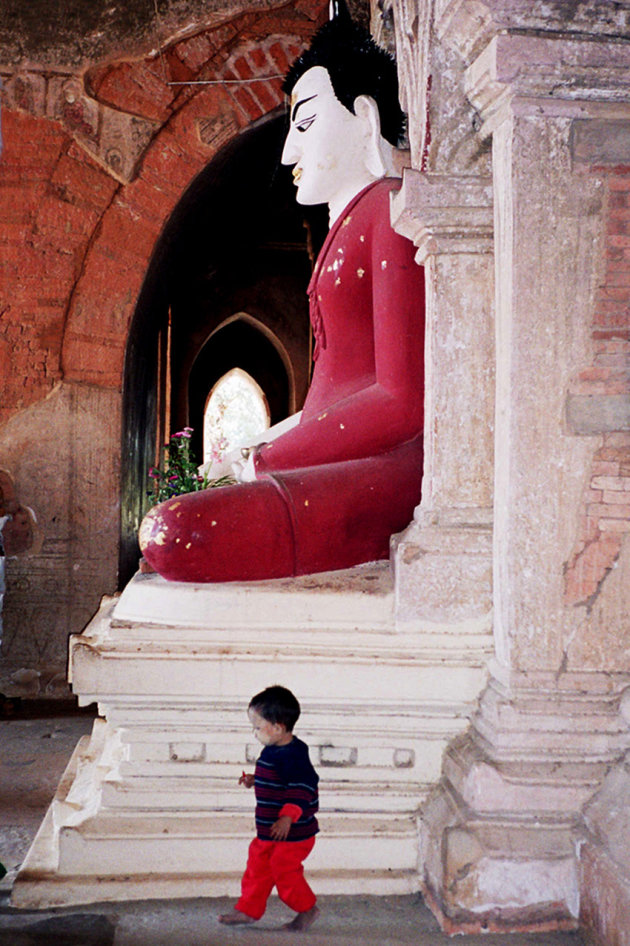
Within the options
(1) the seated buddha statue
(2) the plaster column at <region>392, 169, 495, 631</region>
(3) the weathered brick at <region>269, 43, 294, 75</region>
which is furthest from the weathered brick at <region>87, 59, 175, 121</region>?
(2) the plaster column at <region>392, 169, 495, 631</region>

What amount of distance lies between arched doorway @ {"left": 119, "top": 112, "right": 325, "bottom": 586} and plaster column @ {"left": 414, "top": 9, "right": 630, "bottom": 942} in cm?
381

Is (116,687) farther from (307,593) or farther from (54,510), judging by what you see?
(54,510)

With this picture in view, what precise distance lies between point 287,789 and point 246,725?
0.38 m

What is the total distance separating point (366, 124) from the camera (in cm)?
311

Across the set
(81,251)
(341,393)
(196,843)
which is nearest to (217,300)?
(81,251)

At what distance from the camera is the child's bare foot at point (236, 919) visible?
228 centimetres

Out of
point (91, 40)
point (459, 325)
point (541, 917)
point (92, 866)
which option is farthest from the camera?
point (91, 40)

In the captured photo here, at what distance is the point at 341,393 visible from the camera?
306cm

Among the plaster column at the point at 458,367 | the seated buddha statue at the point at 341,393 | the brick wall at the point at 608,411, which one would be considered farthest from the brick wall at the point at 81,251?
the brick wall at the point at 608,411

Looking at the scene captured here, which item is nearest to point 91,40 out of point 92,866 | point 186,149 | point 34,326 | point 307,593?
point 186,149

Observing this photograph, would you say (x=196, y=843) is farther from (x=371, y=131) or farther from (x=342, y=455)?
(x=371, y=131)

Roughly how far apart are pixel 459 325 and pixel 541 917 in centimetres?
163

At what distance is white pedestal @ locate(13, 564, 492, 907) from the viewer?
2465 mm

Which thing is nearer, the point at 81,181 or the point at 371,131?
the point at 371,131
